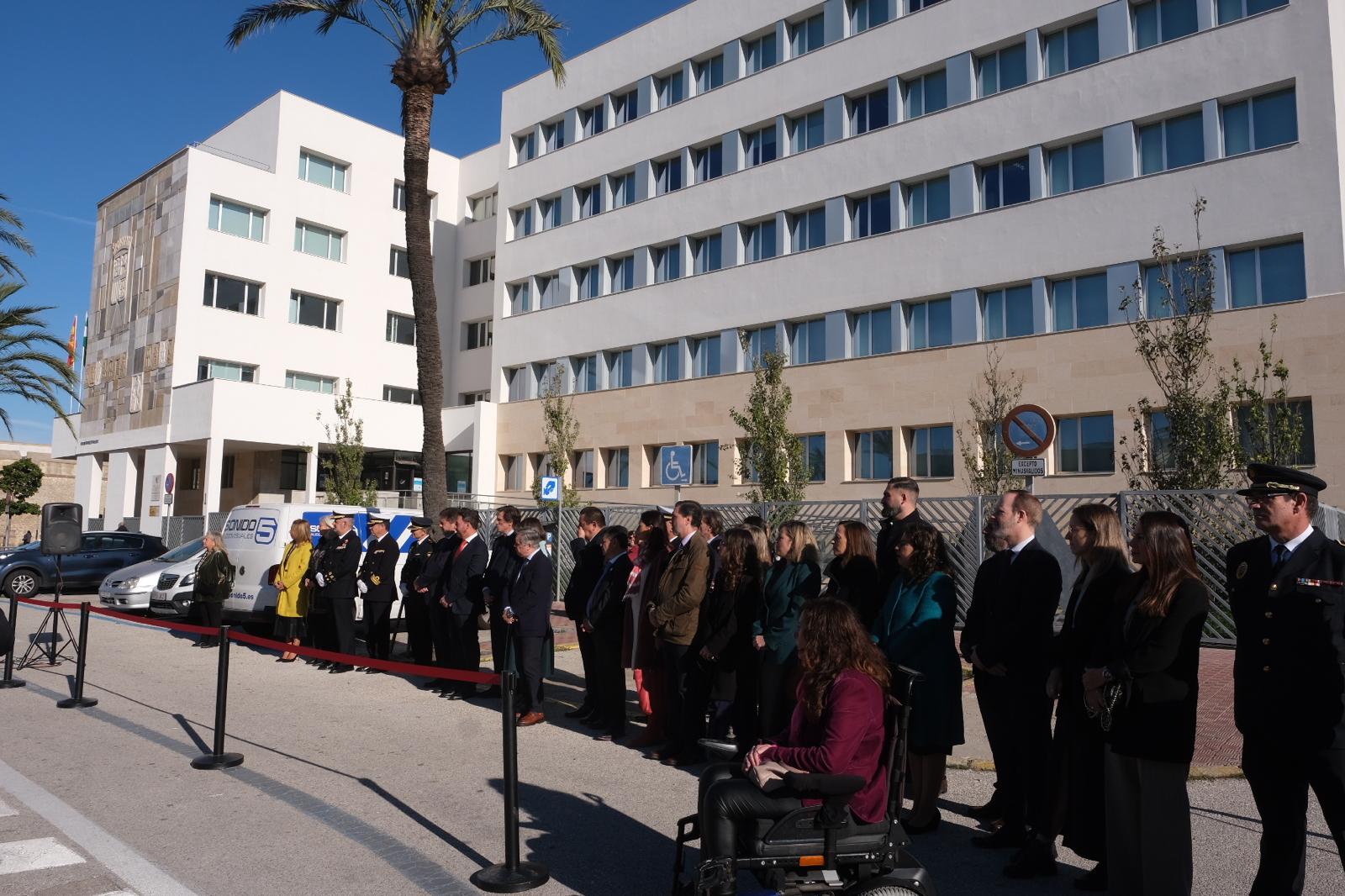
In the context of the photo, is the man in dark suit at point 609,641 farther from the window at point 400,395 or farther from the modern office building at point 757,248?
the window at point 400,395

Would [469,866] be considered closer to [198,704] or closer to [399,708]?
[399,708]

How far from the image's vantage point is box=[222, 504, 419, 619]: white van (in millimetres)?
14672

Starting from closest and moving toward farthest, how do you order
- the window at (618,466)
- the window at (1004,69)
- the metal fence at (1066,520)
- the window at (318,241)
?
the metal fence at (1066,520) < the window at (1004,69) < the window at (618,466) < the window at (318,241)

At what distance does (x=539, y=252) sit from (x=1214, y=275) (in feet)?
73.2

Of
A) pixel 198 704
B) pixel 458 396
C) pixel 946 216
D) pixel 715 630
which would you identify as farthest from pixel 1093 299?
pixel 458 396

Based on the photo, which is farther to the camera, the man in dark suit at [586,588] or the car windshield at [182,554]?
the car windshield at [182,554]

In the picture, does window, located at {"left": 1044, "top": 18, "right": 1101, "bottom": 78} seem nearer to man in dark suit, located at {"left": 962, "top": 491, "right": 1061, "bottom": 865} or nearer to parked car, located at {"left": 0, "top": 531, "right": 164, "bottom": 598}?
man in dark suit, located at {"left": 962, "top": 491, "right": 1061, "bottom": 865}

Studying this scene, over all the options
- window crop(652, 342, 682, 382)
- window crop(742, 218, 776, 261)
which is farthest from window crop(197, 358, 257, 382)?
window crop(742, 218, 776, 261)

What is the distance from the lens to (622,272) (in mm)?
33312

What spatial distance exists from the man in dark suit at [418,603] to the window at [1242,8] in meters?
19.6

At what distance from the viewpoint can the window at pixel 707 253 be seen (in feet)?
99.4

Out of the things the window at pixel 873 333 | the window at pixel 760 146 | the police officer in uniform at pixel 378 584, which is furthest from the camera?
the window at pixel 760 146

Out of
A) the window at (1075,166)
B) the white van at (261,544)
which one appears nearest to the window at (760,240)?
the window at (1075,166)

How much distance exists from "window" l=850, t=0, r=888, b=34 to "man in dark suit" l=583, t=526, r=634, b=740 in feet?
73.5
